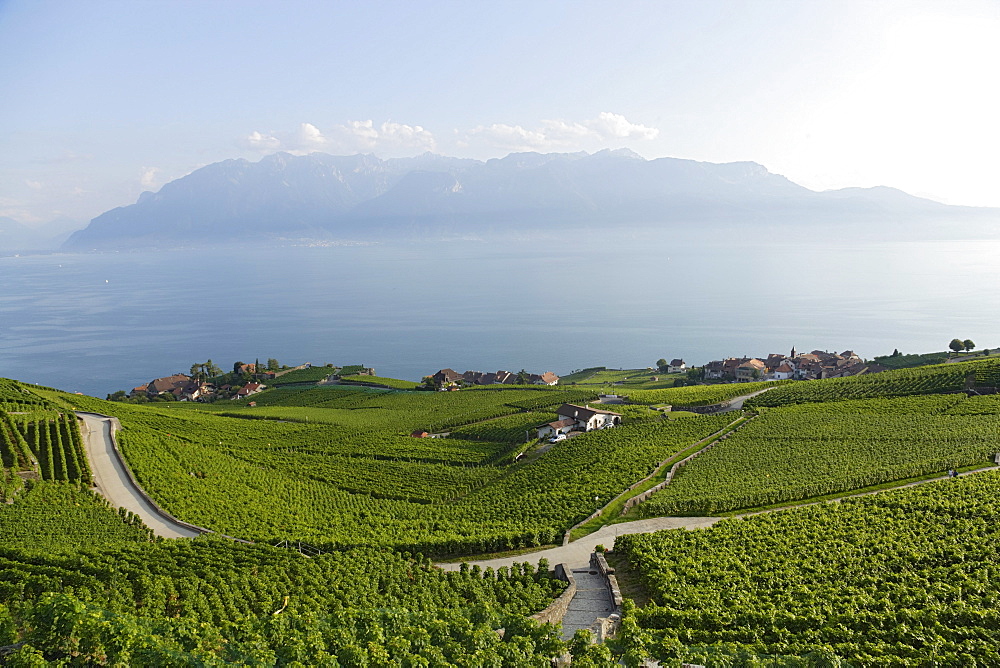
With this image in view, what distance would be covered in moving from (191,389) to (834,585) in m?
A: 86.0

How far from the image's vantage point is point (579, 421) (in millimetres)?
46594

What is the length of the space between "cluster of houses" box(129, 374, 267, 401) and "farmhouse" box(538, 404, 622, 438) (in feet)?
165

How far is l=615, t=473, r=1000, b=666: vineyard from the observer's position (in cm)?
1323

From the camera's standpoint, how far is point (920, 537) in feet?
66.1

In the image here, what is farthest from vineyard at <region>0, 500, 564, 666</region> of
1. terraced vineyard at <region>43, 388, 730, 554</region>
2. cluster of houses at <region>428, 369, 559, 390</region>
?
cluster of houses at <region>428, 369, 559, 390</region>

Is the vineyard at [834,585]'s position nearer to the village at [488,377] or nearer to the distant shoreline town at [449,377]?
the distant shoreline town at [449,377]

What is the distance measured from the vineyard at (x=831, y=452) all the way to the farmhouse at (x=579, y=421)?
34.4ft

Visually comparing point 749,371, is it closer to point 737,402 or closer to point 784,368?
point 784,368

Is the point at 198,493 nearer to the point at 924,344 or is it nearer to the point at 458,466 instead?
A: the point at 458,466

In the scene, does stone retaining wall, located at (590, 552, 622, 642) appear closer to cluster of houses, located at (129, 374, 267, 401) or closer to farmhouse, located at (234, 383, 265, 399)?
farmhouse, located at (234, 383, 265, 399)

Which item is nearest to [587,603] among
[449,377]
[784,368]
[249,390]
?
[449,377]

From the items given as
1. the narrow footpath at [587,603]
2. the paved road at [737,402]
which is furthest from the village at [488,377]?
the narrow footpath at [587,603]

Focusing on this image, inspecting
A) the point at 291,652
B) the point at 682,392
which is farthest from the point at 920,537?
the point at 682,392

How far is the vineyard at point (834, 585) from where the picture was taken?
521 inches
